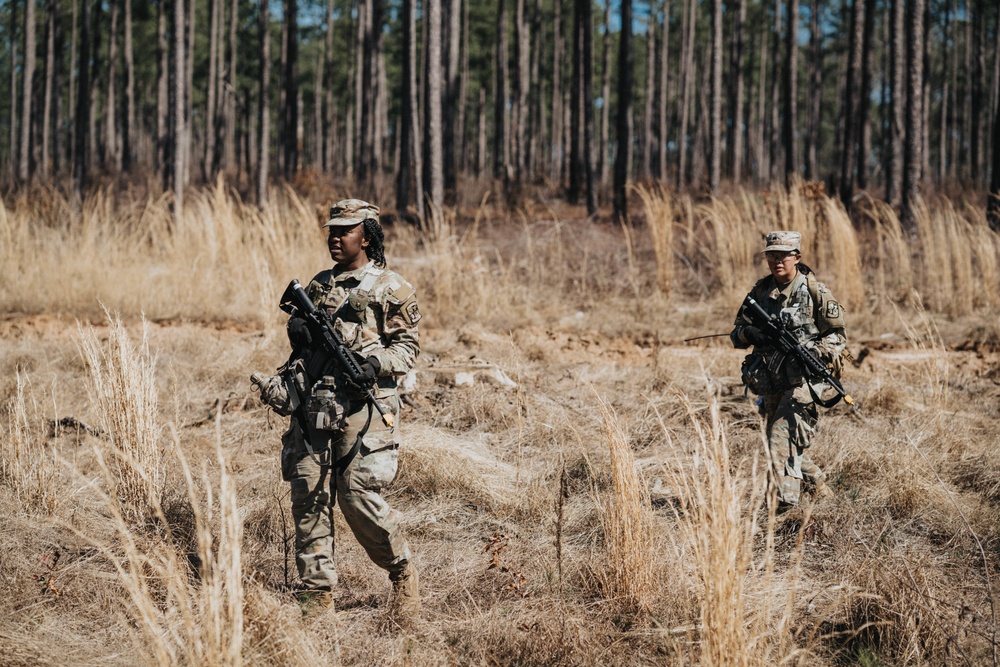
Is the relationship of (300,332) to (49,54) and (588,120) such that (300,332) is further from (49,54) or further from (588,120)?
(49,54)

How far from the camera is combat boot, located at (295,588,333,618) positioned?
293 cm

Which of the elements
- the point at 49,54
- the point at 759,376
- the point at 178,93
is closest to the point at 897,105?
the point at 759,376

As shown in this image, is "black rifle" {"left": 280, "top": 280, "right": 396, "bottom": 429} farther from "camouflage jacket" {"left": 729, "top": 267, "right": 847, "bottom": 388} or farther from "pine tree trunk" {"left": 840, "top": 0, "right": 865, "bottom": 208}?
"pine tree trunk" {"left": 840, "top": 0, "right": 865, "bottom": 208}

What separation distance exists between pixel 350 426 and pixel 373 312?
1.48 ft

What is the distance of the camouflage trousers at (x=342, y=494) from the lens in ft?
9.46

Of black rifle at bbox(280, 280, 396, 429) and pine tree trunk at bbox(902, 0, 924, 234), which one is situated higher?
pine tree trunk at bbox(902, 0, 924, 234)

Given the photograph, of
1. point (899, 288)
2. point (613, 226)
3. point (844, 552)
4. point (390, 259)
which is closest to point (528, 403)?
point (844, 552)

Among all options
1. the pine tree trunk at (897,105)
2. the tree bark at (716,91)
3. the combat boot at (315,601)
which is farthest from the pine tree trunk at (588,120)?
the combat boot at (315,601)

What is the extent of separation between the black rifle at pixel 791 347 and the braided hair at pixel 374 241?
1.86m

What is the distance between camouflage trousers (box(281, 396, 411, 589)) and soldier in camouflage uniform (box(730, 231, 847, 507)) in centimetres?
203

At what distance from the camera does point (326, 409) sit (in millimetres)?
2840

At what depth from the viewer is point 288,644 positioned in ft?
7.82

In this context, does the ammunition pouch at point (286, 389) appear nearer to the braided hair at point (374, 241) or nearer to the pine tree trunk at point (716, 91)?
the braided hair at point (374, 241)

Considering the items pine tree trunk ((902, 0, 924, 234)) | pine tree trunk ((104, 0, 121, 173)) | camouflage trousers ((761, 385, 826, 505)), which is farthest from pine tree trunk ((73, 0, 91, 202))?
pine tree trunk ((902, 0, 924, 234))
